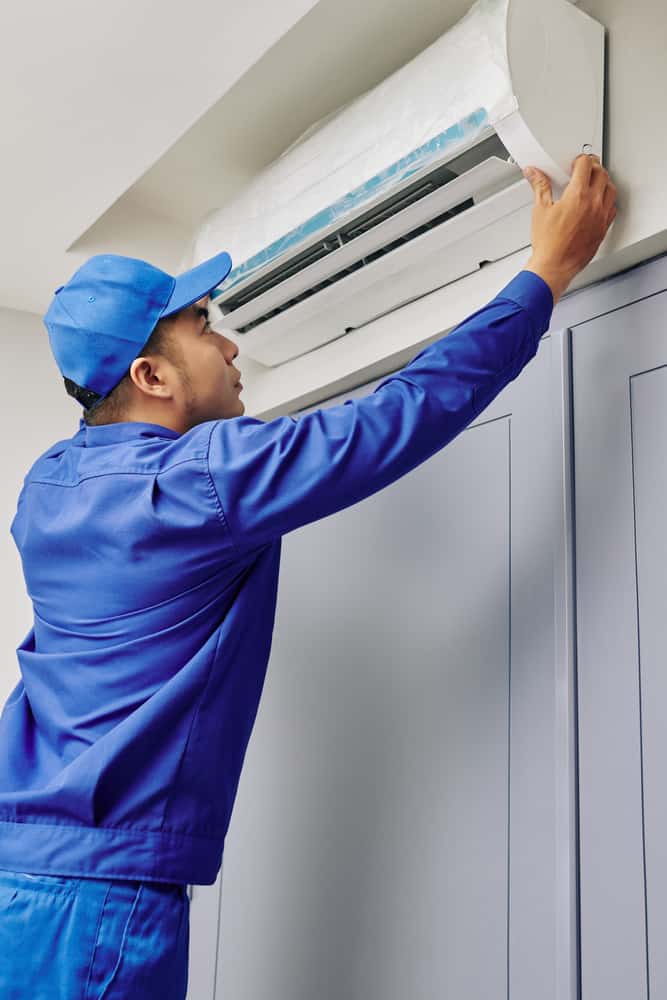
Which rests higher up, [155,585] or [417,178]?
[417,178]

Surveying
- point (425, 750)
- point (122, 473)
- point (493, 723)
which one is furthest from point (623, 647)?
point (122, 473)

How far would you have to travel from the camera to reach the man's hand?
1203 mm

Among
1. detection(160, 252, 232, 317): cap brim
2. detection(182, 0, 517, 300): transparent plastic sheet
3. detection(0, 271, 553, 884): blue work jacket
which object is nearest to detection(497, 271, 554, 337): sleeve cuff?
detection(0, 271, 553, 884): blue work jacket

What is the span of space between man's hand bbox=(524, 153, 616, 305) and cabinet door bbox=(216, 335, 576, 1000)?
187mm

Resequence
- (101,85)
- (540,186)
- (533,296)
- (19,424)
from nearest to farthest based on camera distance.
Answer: (533,296) < (540,186) < (101,85) < (19,424)

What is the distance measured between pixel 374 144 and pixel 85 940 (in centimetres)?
113

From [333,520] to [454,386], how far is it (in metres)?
0.69

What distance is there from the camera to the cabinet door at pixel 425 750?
1.26 metres

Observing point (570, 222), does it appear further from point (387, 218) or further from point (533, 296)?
point (387, 218)

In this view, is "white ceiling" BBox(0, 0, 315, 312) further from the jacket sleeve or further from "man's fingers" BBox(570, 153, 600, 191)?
the jacket sleeve

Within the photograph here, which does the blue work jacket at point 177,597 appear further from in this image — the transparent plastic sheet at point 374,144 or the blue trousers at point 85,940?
the transparent plastic sheet at point 374,144

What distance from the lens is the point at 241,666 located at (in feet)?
4.05

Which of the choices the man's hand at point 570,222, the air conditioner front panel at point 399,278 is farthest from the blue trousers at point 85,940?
the air conditioner front panel at point 399,278

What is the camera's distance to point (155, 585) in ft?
3.86
